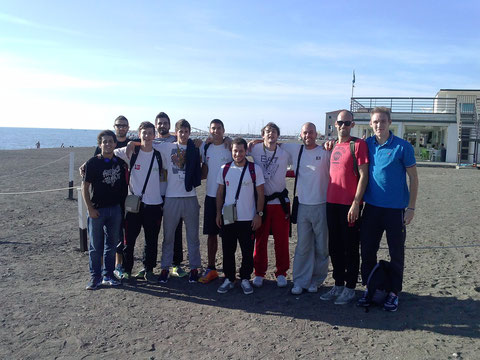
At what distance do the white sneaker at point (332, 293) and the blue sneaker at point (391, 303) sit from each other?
22.0 inches

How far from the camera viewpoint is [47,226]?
8734mm

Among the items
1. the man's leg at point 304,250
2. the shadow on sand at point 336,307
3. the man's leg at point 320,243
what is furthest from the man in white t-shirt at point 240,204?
the man's leg at point 320,243

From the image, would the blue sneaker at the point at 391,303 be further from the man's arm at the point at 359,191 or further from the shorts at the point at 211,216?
the shorts at the point at 211,216

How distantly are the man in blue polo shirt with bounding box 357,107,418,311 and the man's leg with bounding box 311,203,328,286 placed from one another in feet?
1.67

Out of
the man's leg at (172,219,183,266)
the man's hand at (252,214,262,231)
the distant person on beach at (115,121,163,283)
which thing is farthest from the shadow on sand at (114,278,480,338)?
the man's hand at (252,214,262,231)

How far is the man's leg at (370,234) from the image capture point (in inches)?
184

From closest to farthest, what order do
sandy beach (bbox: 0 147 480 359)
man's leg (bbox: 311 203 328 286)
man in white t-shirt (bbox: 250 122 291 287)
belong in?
sandy beach (bbox: 0 147 480 359) < man's leg (bbox: 311 203 328 286) < man in white t-shirt (bbox: 250 122 291 287)

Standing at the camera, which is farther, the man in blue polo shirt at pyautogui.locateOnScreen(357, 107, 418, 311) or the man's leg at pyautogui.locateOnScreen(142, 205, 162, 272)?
the man's leg at pyautogui.locateOnScreen(142, 205, 162, 272)

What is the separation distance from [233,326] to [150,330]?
841 mm

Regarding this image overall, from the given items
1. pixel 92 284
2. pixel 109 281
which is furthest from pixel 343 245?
pixel 92 284

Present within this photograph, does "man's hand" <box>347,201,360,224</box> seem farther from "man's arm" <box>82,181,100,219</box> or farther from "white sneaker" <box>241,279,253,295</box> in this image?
"man's arm" <box>82,181,100,219</box>

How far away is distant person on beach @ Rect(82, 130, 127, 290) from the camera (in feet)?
17.1

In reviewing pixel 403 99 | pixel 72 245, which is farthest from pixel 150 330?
pixel 403 99

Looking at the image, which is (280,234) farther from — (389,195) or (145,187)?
(145,187)
